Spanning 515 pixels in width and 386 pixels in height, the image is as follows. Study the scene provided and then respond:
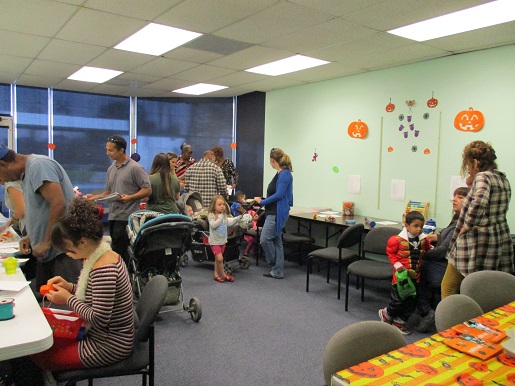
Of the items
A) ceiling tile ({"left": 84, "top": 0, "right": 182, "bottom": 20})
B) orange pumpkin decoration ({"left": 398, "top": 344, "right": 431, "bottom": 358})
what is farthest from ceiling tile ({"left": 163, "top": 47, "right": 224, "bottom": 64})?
orange pumpkin decoration ({"left": 398, "top": 344, "right": 431, "bottom": 358})

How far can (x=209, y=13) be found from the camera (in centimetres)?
346

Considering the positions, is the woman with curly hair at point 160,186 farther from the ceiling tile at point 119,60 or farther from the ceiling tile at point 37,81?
the ceiling tile at point 37,81

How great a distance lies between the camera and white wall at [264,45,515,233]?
4.29m

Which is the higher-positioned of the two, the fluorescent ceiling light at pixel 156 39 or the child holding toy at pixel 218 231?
the fluorescent ceiling light at pixel 156 39

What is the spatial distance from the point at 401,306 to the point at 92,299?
2.65 meters

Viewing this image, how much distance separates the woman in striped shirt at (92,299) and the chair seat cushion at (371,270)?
7.88ft

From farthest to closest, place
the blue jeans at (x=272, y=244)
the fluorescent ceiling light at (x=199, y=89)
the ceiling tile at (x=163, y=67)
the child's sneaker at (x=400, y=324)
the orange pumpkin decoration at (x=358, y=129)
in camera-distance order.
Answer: the fluorescent ceiling light at (x=199, y=89) → the orange pumpkin decoration at (x=358, y=129) → the ceiling tile at (x=163, y=67) → the blue jeans at (x=272, y=244) → the child's sneaker at (x=400, y=324)

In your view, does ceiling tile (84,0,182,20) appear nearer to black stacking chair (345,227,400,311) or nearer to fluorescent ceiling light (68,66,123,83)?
fluorescent ceiling light (68,66,123,83)

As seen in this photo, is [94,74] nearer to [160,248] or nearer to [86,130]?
[86,130]

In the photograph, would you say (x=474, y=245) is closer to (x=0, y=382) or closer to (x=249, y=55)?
(x=0, y=382)

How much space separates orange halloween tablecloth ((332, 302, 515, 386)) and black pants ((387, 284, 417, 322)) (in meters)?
2.05

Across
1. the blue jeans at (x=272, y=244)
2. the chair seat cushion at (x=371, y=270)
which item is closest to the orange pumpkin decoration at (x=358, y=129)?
the blue jeans at (x=272, y=244)

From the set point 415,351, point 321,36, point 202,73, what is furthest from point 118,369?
point 202,73

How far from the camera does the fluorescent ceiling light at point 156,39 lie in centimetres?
398
